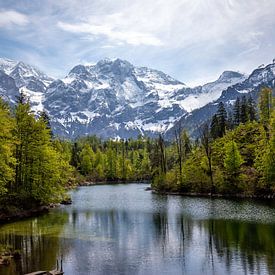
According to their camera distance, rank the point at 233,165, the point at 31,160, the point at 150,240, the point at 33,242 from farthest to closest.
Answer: the point at 233,165 < the point at 31,160 < the point at 150,240 < the point at 33,242

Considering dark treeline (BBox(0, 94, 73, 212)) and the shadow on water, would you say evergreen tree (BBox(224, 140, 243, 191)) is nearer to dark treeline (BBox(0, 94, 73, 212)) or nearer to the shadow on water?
dark treeline (BBox(0, 94, 73, 212))

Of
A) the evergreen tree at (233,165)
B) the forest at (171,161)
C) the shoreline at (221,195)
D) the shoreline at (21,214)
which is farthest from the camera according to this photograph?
the evergreen tree at (233,165)

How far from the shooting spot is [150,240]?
148 feet

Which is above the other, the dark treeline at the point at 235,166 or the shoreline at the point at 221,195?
the dark treeline at the point at 235,166

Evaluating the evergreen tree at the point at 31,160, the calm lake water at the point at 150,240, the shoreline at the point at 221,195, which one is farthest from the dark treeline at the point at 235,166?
the evergreen tree at the point at 31,160

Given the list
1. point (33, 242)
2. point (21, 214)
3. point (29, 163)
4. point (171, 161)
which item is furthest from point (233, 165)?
point (171, 161)

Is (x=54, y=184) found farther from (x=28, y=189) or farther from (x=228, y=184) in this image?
(x=228, y=184)

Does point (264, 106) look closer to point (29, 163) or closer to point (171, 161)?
point (171, 161)

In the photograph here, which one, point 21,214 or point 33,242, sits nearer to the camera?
point 33,242

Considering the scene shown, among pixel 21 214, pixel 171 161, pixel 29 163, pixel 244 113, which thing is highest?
pixel 244 113

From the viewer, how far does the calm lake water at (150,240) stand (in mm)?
34312

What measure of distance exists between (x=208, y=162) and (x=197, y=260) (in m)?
68.1

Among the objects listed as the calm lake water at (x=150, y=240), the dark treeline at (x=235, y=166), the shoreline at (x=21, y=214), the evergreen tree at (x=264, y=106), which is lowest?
the calm lake water at (x=150, y=240)

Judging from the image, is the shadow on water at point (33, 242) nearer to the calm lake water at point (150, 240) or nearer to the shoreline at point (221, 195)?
the calm lake water at point (150, 240)
